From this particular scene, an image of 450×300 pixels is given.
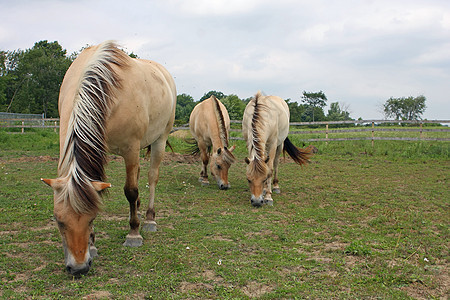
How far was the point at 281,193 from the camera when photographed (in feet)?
23.4

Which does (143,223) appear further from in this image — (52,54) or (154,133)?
(52,54)

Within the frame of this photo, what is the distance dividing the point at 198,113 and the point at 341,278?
659 centimetres

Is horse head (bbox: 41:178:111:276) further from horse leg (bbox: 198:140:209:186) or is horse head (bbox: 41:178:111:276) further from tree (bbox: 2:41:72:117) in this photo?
tree (bbox: 2:41:72:117)

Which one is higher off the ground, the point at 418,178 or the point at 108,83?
the point at 108,83

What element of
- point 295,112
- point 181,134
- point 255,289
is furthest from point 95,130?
point 295,112

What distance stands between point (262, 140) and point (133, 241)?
3.37 meters

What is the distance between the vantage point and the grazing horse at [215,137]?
297 inches

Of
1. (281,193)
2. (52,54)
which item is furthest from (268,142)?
(52,54)

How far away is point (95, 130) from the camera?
2861mm

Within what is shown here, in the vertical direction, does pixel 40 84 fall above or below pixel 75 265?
above

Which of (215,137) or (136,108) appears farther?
(215,137)

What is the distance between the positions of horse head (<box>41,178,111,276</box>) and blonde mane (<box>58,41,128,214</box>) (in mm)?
18

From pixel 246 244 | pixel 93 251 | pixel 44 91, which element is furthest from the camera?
pixel 44 91

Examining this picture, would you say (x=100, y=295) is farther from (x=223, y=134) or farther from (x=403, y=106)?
(x=403, y=106)
